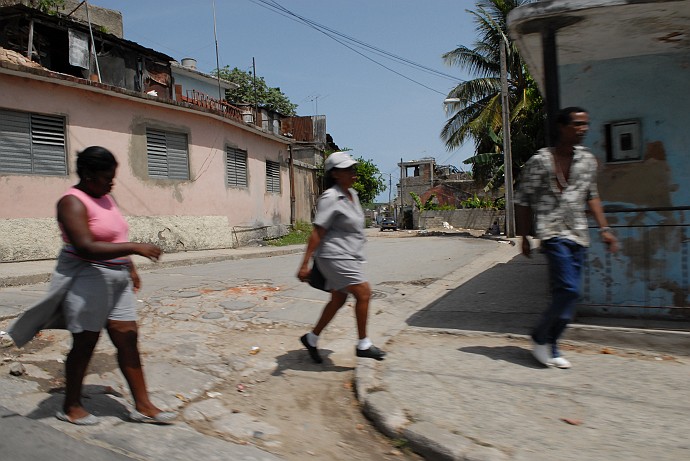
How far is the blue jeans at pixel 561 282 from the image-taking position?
373cm

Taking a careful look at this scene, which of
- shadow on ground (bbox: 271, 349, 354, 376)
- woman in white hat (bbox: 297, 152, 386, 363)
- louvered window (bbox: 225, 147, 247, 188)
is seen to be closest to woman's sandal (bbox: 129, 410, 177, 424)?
shadow on ground (bbox: 271, 349, 354, 376)

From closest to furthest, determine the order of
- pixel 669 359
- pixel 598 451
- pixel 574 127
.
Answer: pixel 598 451 → pixel 574 127 → pixel 669 359

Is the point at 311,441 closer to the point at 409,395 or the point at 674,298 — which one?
the point at 409,395

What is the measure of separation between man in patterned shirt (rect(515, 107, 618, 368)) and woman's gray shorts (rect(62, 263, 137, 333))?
111 inches

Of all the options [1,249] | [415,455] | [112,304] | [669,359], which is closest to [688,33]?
[669,359]

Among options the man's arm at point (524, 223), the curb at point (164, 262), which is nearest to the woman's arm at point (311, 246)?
the man's arm at point (524, 223)

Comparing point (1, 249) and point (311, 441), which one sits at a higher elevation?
point (1, 249)

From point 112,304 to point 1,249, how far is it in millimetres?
9679

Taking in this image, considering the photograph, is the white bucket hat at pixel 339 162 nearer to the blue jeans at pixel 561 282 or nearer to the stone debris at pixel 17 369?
the blue jeans at pixel 561 282

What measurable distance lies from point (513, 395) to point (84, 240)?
8.76 ft

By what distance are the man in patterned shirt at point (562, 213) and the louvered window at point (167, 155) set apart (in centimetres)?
1241

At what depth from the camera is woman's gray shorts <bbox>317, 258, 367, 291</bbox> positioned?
3.96 m

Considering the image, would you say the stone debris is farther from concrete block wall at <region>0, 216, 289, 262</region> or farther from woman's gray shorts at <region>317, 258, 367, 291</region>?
concrete block wall at <region>0, 216, 289, 262</region>

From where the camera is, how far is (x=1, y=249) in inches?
426
